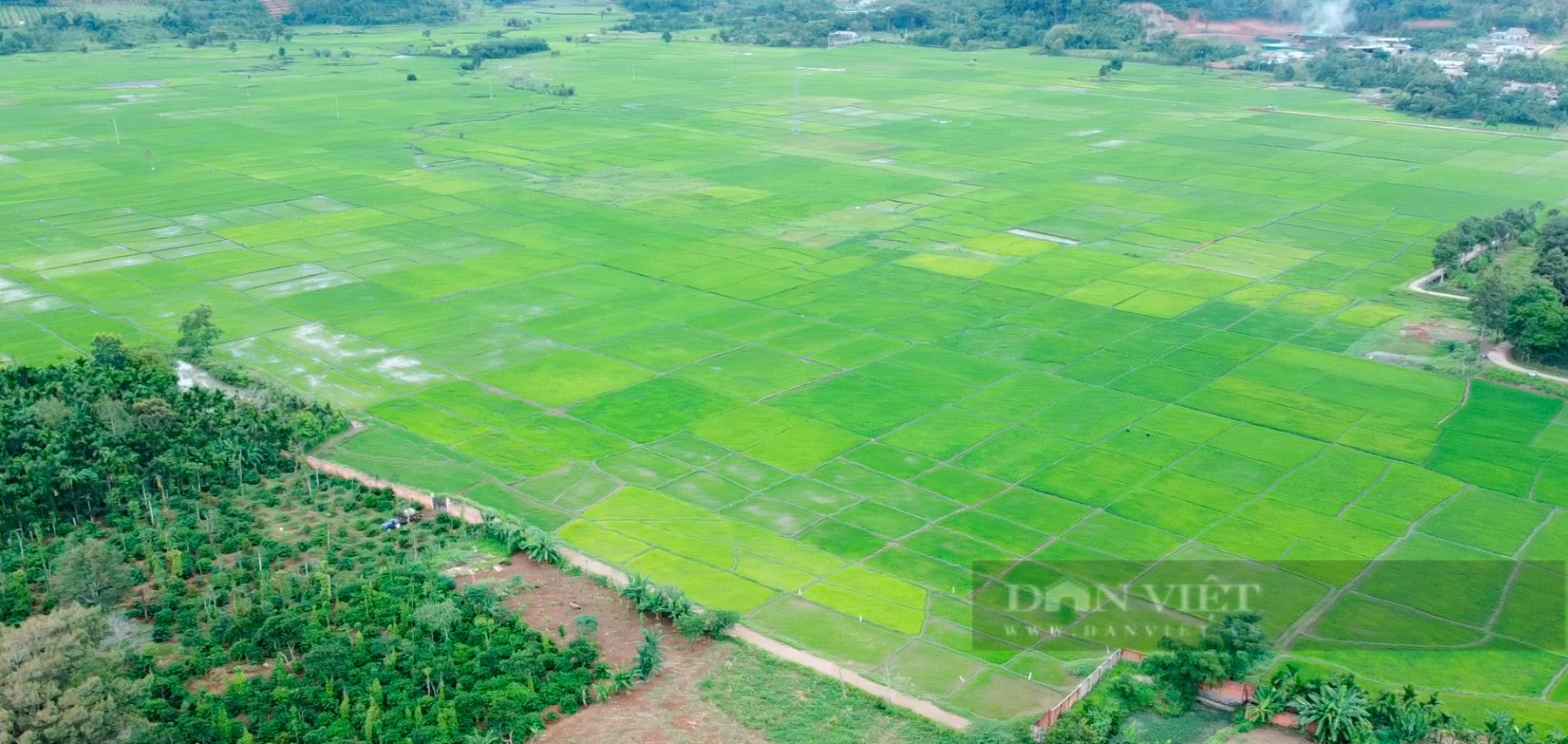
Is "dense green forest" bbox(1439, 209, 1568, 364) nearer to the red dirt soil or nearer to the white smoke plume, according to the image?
the red dirt soil

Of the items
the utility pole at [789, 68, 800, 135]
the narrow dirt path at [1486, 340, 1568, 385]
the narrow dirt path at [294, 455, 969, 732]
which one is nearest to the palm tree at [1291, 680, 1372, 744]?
the narrow dirt path at [294, 455, 969, 732]

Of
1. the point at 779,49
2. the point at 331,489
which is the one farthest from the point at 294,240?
the point at 779,49

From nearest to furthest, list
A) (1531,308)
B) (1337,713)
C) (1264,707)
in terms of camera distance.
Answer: (1337,713) < (1264,707) < (1531,308)

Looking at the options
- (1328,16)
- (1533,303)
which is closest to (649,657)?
(1533,303)

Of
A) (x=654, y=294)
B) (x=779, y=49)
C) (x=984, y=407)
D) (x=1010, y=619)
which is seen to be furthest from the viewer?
(x=779, y=49)

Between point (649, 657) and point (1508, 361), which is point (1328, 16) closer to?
point (1508, 361)

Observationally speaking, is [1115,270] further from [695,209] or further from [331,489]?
[331,489]

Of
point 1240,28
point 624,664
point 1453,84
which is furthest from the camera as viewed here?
point 1240,28

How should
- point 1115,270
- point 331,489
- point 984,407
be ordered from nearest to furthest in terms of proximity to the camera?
1. point 331,489
2. point 984,407
3. point 1115,270
